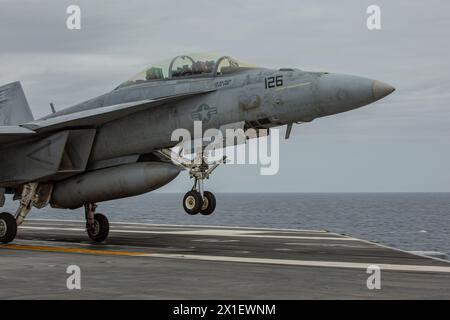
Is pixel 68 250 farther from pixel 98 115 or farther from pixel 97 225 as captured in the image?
pixel 98 115

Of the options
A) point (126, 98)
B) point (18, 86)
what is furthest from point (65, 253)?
point (18, 86)

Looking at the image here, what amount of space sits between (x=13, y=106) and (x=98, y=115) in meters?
6.97

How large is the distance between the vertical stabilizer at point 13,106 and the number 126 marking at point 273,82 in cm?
1095

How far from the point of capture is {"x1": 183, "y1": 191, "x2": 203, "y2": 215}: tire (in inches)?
632

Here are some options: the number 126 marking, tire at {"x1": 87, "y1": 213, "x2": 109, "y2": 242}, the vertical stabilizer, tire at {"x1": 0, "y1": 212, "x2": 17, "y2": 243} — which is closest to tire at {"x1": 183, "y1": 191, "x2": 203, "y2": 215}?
the number 126 marking

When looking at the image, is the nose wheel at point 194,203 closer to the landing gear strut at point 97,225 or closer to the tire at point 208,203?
the tire at point 208,203

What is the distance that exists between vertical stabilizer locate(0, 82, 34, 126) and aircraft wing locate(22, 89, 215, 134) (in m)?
4.94

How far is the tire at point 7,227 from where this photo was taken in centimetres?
1858

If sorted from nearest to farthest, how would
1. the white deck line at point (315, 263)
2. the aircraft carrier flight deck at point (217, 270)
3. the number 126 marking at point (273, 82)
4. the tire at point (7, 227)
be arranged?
the aircraft carrier flight deck at point (217, 270), the white deck line at point (315, 263), the number 126 marking at point (273, 82), the tire at point (7, 227)

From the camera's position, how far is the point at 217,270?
12883 mm

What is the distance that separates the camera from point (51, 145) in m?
18.2

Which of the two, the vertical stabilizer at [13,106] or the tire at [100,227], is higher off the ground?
the vertical stabilizer at [13,106]

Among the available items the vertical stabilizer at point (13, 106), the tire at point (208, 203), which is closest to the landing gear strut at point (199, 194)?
the tire at point (208, 203)

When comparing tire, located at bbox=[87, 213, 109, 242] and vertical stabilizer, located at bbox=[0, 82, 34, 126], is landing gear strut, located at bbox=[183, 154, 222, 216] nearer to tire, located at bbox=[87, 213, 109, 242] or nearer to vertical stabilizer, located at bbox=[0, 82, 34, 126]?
tire, located at bbox=[87, 213, 109, 242]
